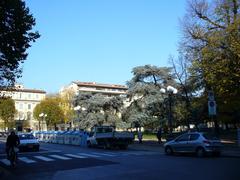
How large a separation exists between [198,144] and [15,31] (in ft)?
41.3

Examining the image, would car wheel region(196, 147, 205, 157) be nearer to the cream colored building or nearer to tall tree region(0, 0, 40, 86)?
tall tree region(0, 0, 40, 86)

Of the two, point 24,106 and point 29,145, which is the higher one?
point 24,106

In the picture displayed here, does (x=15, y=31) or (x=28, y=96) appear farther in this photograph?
(x=28, y=96)

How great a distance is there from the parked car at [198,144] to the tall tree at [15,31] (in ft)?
36.8

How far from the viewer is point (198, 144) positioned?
77.4 feet

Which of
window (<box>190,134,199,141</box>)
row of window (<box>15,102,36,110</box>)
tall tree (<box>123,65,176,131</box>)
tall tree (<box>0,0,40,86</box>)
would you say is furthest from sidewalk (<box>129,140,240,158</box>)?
row of window (<box>15,102,36,110</box>)

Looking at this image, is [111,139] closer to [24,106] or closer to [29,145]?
[29,145]

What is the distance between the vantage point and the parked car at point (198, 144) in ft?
75.8

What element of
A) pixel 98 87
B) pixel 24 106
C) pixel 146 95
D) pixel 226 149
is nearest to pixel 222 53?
pixel 226 149

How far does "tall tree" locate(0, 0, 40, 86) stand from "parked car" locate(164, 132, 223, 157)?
1122cm

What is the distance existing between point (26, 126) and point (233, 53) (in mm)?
106783

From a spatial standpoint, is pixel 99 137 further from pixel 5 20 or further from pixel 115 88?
pixel 115 88

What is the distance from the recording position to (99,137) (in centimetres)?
3581

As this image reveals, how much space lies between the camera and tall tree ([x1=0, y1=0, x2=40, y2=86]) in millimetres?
17416
